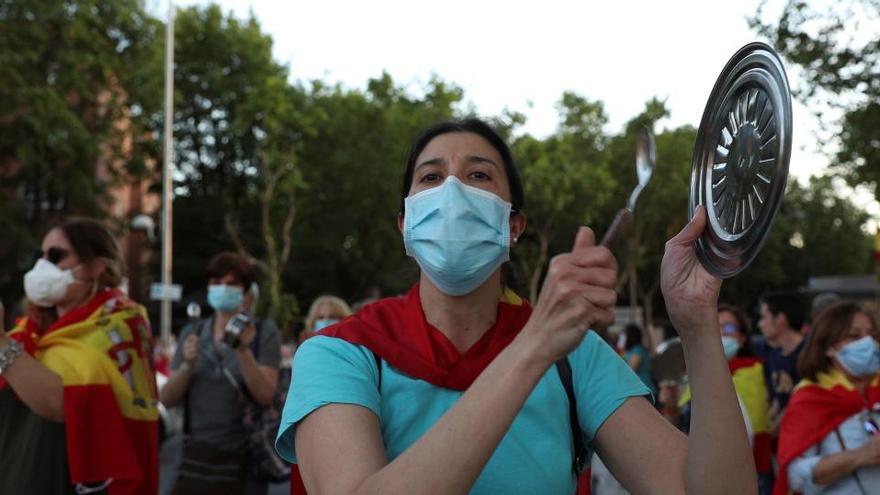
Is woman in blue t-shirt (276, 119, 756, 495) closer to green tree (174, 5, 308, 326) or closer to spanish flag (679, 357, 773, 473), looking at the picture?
spanish flag (679, 357, 773, 473)

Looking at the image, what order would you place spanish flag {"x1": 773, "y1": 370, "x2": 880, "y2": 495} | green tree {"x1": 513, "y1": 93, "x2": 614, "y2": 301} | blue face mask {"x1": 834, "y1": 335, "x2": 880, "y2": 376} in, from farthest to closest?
green tree {"x1": 513, "y1": 93, "x2": 614, "y2": 301}, blue face mask {"x1": 834, "y1": 335, "x2": 880, "y2": 376}, spanish flag {"x1": 773, "y1": 370, "x2": 880, "y2": 495}

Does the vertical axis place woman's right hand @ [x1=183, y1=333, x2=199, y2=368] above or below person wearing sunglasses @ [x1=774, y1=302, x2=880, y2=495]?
above

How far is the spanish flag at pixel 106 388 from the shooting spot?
4301 millimetres

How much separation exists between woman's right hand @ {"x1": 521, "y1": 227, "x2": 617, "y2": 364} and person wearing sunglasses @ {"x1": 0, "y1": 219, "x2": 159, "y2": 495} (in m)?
3.02

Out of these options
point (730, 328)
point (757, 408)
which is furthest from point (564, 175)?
point (757, 408)

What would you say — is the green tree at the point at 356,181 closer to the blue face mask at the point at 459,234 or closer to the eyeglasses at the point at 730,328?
the eyeglasses at the point at 730,328

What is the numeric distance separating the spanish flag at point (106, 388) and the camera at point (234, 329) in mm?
892

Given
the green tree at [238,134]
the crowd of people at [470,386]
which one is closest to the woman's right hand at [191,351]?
the crowd of people at [470,386]

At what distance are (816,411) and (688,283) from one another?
3595mm

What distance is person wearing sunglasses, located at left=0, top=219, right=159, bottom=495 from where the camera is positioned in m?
4.25

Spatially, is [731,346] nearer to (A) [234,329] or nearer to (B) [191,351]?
(A) [234,329]

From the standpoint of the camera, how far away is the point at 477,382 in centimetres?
183

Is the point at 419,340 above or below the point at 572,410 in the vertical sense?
above

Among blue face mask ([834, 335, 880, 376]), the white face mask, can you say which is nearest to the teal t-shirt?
the white face mask
